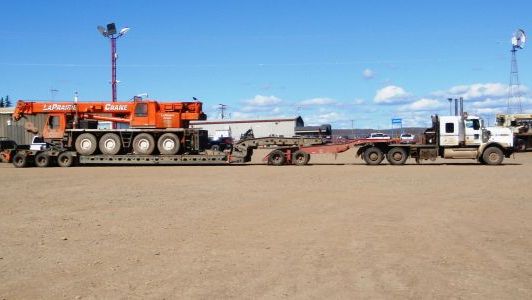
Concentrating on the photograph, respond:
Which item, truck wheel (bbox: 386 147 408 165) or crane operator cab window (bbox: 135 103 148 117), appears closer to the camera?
truck wheel (bbox: 386 147 408 165)

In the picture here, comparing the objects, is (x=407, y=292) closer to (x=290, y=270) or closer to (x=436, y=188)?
(x=290, y=270)

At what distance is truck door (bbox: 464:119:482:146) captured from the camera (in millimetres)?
28188

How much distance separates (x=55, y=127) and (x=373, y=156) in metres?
15.8

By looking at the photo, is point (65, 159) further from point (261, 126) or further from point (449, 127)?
point (261, 126)

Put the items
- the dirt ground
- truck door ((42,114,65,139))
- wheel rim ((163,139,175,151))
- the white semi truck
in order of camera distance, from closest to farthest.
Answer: the dirt ground
the white semi truck
wheel rim ((163,139,175,151))
truck door ((42,114,65,139))

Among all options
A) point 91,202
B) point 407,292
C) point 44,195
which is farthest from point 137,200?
point 407,292

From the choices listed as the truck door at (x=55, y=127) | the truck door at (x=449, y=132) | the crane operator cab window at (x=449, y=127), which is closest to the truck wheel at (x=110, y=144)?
the truck door at (x=55, y=127)

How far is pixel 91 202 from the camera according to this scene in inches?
539

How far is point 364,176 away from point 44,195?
10910 mm

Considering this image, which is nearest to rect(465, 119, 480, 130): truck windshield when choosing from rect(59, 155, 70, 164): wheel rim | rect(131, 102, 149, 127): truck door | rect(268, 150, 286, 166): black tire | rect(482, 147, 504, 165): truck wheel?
rect(482, 147, 504, 165): truck wheel

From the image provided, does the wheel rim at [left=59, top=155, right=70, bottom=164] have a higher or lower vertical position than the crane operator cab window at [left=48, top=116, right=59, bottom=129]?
lower

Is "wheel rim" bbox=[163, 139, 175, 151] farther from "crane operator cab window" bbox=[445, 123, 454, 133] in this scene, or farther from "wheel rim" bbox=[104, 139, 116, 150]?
"crane operator cab window" bbox=[445, 123, 454, 133]

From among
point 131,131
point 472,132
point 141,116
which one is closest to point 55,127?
point 131,131

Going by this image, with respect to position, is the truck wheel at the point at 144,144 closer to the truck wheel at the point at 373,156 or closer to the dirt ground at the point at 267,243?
the truck wheel at the point at 373,156
